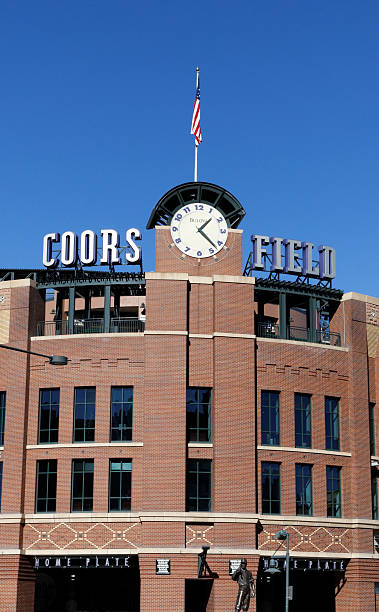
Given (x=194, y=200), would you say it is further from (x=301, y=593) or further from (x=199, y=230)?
(x=301, y=593)

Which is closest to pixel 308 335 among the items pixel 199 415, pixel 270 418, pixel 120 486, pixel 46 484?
pixel 270 418

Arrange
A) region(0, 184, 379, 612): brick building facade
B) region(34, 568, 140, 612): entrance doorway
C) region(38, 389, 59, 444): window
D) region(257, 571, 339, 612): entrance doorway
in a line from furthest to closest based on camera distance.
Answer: region(34, 568, 140, 612): entrance doorway, region(257, 571, 339, 612): entrance doorway, region(38, 389, 59, 444): window, region(0, 184, 379, 612): brick building facade

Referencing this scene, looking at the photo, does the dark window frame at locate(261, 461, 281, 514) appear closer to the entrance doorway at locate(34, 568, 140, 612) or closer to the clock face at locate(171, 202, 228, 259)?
the entrance doorway at locate(34, 568, 140, 612)

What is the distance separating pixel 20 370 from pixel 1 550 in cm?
913

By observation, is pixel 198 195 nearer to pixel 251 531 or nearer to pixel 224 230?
pixel 224 230

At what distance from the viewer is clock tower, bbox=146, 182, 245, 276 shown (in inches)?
1981

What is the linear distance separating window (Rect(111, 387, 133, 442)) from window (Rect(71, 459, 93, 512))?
1.95 meters

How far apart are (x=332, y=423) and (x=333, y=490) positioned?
11.9 ft

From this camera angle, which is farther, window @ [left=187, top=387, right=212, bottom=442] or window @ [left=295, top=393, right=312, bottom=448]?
window @ [left=295, top=393, right=312, bottom=448]

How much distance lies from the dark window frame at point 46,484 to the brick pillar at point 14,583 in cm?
271

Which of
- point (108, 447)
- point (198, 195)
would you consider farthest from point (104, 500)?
point (198, 195)

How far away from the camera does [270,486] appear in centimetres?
4812

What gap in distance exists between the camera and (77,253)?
2024 inches

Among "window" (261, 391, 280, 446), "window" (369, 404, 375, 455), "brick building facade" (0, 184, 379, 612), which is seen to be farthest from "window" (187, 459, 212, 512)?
"window" (369, 404, 375, 455)
